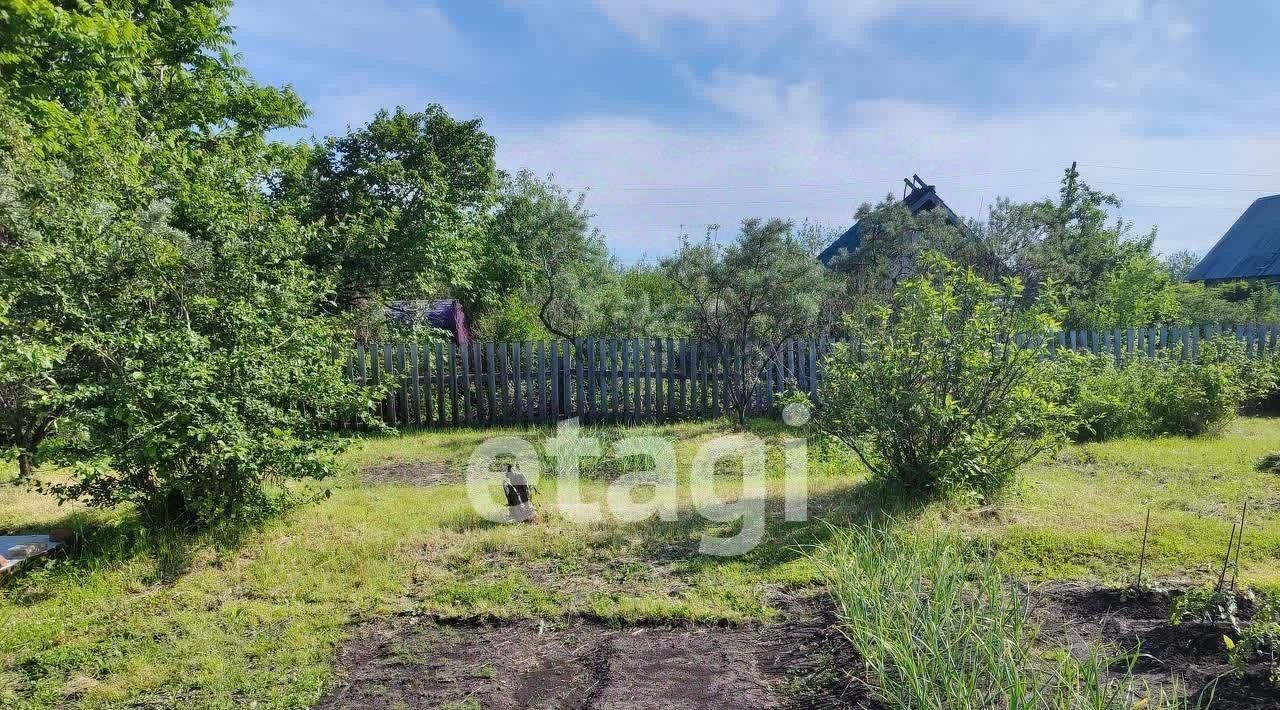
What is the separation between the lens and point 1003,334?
4609 mm

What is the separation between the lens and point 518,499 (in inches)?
196

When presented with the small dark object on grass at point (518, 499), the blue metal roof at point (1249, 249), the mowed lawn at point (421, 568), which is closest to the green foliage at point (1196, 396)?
the mowed lawn at point (421, 568)

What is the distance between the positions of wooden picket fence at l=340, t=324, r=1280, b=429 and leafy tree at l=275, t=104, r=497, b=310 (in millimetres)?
1882

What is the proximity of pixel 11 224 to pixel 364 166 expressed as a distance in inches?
361

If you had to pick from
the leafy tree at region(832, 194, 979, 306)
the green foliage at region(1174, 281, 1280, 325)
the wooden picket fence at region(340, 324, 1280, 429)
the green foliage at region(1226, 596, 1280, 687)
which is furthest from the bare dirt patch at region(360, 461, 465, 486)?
the green foliage at region(1174, 281, 1280, 325)

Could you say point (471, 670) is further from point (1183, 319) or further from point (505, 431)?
point (1183, 319)

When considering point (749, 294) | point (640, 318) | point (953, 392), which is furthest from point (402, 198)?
point (953, 392)

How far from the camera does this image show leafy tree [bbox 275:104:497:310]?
36.6ft

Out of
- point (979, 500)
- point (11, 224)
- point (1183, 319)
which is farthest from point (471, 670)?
point (1183, 319)

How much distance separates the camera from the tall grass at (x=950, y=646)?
Answer: 6.88ft

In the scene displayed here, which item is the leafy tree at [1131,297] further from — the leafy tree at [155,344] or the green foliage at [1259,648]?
the leafy tree at [155,344]

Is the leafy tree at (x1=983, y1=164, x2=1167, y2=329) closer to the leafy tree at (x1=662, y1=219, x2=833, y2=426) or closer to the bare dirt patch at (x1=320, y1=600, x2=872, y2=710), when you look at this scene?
the leafy tree at (x1=662, y1=219, x2=833, y2=426)

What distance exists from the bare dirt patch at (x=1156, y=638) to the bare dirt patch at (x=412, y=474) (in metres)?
4.79

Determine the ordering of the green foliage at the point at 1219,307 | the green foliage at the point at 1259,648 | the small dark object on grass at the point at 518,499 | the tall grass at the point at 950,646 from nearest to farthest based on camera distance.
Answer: the tall grass at the point at 950,646 < the green foliage at the point at 1259,648 < the small dark object on grass at the point at 518,499 < the green foliage at the point at 1219,307
